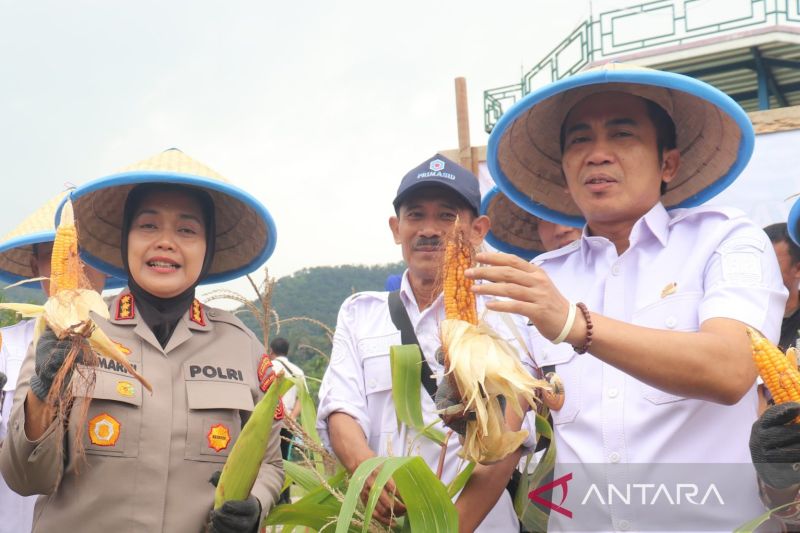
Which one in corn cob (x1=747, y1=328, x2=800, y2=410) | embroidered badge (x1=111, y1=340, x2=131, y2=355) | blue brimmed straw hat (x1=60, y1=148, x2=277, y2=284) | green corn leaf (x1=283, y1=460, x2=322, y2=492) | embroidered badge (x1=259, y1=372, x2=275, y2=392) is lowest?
green corn leaf (x1=283, y1=460, x2=322, y2=492)

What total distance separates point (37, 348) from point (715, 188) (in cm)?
233

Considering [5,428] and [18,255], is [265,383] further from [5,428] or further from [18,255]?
[18,255]

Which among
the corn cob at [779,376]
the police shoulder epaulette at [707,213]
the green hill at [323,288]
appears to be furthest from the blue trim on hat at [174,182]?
the green hill at [323,288]

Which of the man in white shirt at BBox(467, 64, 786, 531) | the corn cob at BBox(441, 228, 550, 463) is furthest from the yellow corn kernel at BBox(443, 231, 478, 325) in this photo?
the man in white shirt at BBox(467, 64, 786, 531)

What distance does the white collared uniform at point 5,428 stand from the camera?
3576 millimetres

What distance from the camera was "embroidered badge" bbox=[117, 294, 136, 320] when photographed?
280 centimetres

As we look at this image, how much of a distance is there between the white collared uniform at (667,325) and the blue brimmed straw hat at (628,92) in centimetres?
41

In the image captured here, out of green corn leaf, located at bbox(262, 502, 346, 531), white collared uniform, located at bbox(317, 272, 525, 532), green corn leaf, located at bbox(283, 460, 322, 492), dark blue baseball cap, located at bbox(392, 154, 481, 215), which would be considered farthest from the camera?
dark blue baseball cap, located at bbox(392, 154, 481, 215)

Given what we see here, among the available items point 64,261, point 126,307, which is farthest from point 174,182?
point 64,261

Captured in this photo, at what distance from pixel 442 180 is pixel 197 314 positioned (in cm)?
114

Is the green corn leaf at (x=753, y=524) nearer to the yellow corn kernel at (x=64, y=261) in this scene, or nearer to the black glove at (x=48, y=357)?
the black glove at (x=48, y=357)

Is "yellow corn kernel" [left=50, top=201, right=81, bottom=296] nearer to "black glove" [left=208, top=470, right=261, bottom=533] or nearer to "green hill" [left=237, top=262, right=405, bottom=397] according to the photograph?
"black glove" [left=208, top=470, right=261, bottom=533]

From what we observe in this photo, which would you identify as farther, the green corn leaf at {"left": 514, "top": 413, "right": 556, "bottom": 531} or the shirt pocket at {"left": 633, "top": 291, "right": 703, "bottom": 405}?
the green corn leaf at {"left": 514, "top": 413, "right": 556, "bottom": 531}

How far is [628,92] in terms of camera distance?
252 centimetres
